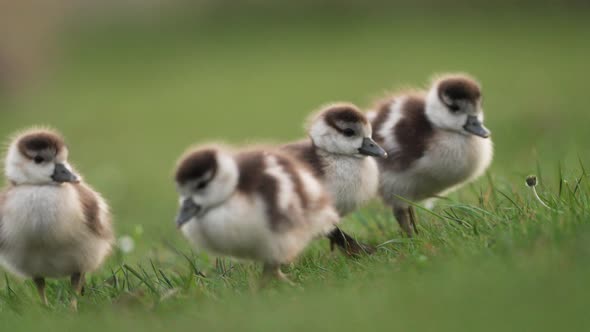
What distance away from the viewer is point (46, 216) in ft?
16.6

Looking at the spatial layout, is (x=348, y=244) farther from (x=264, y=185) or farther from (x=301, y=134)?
(x=301, y=134)

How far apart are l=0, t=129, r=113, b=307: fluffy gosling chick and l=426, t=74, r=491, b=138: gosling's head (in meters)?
2.44

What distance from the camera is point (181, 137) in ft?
59.5

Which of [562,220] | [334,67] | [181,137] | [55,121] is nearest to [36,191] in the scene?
[562,220]

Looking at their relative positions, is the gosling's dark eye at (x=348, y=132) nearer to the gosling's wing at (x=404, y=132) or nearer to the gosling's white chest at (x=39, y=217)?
the gosling's wing at (x=404, y=132)

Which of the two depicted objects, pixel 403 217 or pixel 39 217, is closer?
pixel 39 217

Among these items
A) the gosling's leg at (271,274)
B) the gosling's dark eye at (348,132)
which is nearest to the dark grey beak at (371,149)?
the gosling's dark eye at (348,132)

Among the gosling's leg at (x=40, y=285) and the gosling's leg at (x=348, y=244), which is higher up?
the gosling's leg at (x=348, y=244)

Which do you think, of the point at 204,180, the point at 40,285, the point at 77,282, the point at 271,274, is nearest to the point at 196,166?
the point at 204,180

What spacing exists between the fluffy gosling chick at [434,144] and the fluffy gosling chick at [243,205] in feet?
4.29

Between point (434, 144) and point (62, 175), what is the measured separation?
2537 mm

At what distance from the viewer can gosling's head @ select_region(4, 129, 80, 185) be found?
17.2ft

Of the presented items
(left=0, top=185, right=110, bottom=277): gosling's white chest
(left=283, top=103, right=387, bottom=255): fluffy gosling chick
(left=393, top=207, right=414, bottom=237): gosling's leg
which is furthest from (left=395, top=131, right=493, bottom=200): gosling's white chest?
(left=0, top=185, right=110, bottom=277): gosling's white chest

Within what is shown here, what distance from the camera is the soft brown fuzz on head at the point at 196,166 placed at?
4531 millimetres
